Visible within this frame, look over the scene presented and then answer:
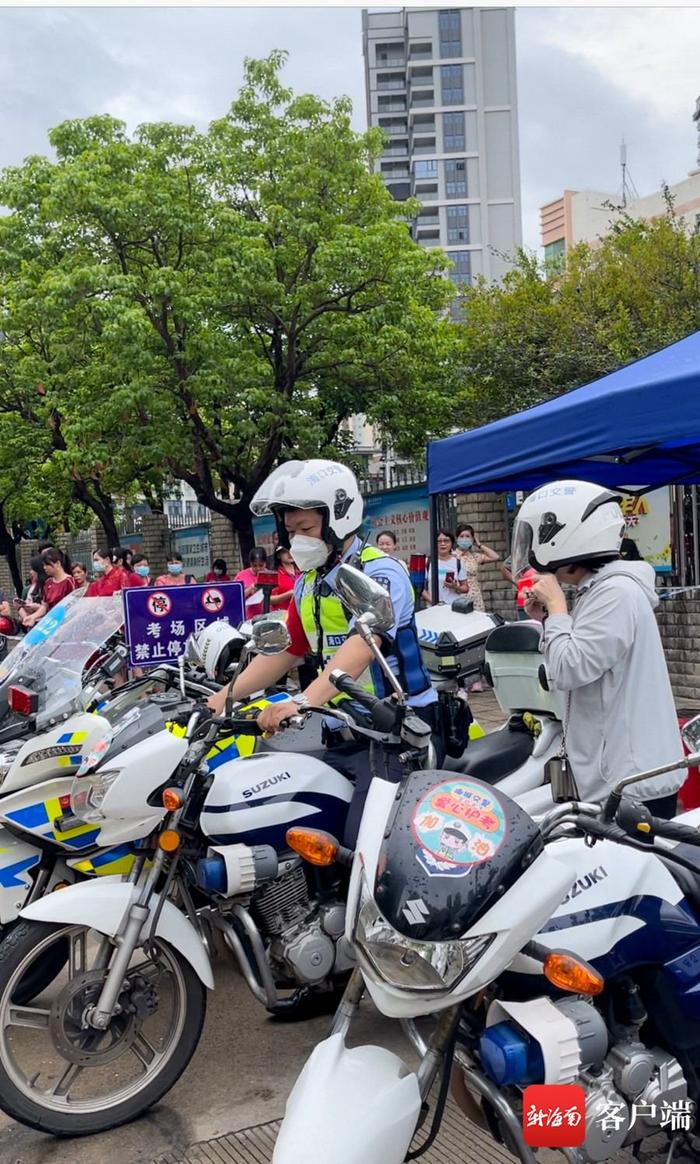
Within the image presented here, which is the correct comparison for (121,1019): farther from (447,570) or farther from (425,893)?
(447,570)

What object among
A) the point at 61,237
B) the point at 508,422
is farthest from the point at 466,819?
the point at 61,237

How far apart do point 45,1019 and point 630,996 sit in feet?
→ 5.17

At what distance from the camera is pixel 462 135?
260ft

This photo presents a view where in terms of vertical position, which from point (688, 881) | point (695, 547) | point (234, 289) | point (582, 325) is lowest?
point (688, 881)

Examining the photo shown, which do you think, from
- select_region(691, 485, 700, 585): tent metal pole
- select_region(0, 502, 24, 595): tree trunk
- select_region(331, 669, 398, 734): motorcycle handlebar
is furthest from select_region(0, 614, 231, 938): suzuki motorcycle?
select_region(0, 502, 24, 595): tree trunk

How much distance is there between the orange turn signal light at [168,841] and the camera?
9.29 ft

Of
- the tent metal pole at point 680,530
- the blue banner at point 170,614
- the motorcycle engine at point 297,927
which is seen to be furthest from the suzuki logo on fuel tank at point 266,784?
the tent metal pole at point 680,530

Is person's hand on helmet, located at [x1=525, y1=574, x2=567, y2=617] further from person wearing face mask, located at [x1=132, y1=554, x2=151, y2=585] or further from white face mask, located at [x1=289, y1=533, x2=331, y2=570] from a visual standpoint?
person wearing face mask, located at [x1=132, y1=554, x2=151, y2=585]

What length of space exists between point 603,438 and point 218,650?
2682 mm

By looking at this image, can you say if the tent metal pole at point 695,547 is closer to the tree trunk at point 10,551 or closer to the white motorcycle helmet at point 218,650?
the white motorcycle helmet at point 218,650

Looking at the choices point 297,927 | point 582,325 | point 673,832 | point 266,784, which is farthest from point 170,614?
point 582,325

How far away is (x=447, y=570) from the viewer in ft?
34.7

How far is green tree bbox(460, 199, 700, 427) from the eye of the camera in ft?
52.1

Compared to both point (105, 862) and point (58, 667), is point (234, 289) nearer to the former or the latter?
point (58, 667)
